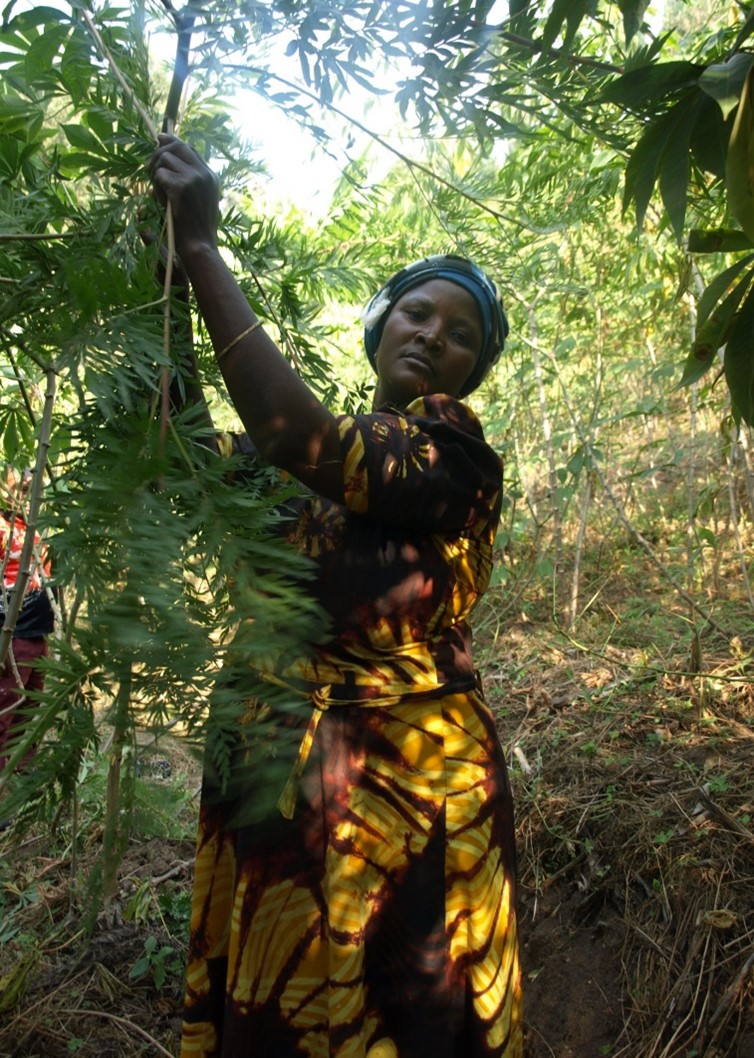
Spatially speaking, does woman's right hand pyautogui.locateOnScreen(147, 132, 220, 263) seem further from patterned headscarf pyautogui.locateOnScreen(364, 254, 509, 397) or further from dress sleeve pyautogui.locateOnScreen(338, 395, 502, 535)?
patterned headscarf pyautogui.locateOnScreen(364, 254, 509, 397)

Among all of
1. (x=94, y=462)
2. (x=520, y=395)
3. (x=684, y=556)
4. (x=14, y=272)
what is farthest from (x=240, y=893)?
(x=684, y=556)

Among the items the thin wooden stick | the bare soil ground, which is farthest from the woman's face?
the thin wooden stick

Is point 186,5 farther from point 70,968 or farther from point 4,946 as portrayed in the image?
point 4,946

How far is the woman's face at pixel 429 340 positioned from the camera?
114 cm

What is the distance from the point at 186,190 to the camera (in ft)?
2.43

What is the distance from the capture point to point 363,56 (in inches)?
34.8

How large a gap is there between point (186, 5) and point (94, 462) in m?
0.51

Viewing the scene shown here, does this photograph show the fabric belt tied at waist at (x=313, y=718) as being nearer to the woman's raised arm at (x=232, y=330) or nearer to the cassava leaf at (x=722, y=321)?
the woman's raised arm at (x=232, y=330)

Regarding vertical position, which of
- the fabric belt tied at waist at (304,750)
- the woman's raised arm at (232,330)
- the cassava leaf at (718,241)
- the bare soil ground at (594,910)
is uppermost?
the cassava leaf at (718,241)

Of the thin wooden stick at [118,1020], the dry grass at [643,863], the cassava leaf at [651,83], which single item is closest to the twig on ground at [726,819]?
the dry grass at [643,863]

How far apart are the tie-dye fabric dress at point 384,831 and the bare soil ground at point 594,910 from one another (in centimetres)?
60

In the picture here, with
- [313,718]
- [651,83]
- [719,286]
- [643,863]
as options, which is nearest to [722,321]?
[719,286]

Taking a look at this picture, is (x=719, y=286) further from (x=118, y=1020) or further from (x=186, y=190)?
(x=118, y=1020)

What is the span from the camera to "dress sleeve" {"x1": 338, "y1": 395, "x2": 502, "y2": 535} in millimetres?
893
